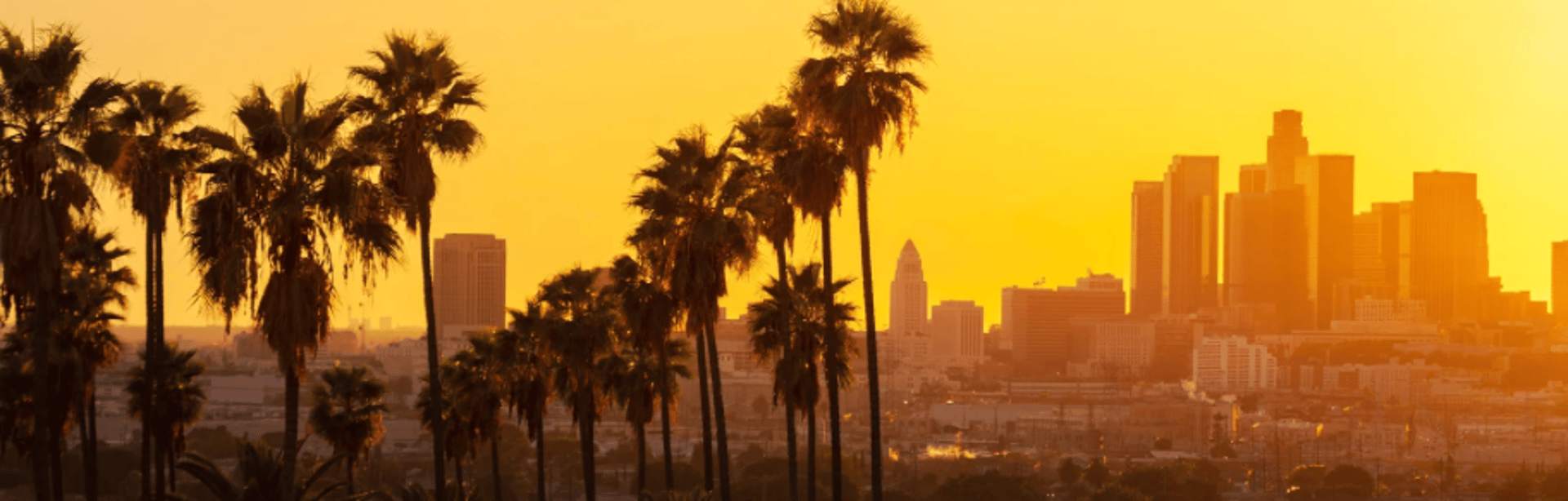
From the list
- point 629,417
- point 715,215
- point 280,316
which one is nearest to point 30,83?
point 280,316

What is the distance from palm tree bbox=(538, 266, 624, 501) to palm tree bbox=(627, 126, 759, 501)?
767 cm

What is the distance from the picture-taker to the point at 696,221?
43.6 meters

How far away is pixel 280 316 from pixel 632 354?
21.1m

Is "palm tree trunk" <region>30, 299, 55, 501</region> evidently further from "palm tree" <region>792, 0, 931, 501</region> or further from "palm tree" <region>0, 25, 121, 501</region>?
"palm tree" <region>792, 0, 931, 501</region>

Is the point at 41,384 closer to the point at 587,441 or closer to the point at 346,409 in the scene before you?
the point at 587,441

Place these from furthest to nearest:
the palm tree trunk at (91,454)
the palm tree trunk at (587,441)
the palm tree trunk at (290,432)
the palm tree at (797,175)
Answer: the palm tree trunk at (587,441) < the palm tree trunk at (91,454) < the palm tree at (797,175) < the palm tree trunk at (290,432)

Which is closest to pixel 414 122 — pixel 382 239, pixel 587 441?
pixel 382 239

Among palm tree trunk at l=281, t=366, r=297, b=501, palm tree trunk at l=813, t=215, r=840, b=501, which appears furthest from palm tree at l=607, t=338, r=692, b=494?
palm tree trunk at l=281, t=366, r=297, b=501

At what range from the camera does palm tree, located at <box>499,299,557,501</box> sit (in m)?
54.9

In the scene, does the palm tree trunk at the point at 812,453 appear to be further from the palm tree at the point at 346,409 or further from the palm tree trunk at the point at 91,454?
the palm tree trunk at the point at 91,454

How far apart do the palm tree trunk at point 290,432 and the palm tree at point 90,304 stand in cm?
1301

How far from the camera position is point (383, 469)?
167 m

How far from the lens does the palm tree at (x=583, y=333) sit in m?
52.2

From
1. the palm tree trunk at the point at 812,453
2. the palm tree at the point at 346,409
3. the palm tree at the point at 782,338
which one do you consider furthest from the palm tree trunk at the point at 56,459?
the palm tree trunk at the point at 812,453
